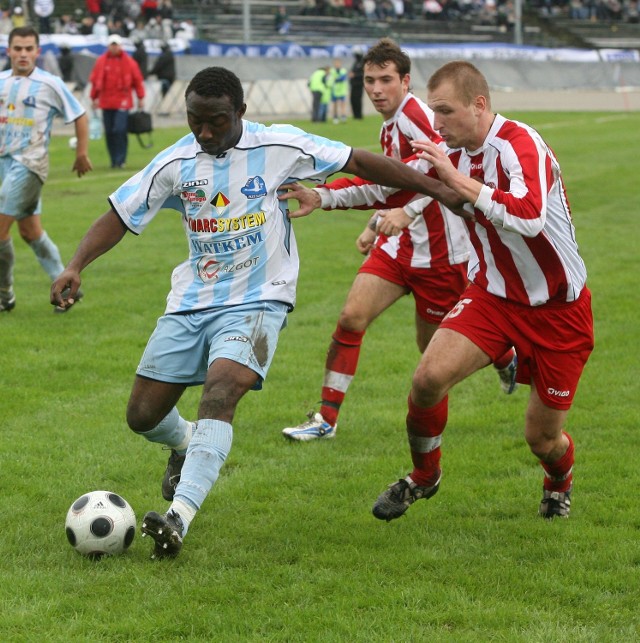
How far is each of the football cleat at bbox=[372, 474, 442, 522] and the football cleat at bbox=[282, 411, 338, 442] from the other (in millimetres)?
1504

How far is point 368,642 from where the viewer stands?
4.15 m

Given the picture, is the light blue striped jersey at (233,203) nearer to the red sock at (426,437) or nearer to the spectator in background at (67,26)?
the red sock at (426,437)

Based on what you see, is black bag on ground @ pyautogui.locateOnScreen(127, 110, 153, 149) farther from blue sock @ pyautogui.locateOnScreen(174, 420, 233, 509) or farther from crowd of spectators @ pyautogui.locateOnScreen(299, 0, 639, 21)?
crowd of spectators @ pyautogui.locateOnScreen(299, 0, 639, 21)

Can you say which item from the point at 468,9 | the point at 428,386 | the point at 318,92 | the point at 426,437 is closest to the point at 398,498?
the point at 426,437

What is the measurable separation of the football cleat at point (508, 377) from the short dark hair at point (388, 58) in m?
2.22

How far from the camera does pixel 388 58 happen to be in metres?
6.96

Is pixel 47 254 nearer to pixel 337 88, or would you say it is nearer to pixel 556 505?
pixel 556 505

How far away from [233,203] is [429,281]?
7.38 ft

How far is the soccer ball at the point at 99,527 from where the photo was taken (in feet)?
16.1

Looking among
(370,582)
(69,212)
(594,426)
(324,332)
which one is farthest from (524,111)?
(370,582)

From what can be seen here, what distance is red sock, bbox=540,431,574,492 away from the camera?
551 cm

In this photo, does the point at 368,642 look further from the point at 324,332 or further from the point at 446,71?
the point at 324,332

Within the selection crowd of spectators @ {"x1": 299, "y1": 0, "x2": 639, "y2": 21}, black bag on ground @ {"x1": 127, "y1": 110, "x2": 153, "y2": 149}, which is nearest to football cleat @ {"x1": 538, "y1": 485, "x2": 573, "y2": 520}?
black bag on ground @ {"x1": 127, "y1": 110, "x2": 153, "y2": 149}

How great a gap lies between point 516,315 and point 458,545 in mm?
1099
